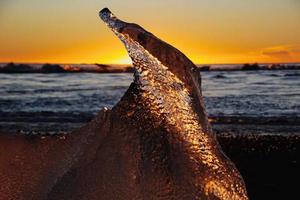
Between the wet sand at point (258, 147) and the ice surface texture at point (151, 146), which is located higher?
the ice surface texture at point (151, 146)

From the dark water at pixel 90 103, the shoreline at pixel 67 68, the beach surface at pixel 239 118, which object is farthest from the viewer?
the shoreline at pixel 67 68

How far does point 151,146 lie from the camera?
2.66 meters

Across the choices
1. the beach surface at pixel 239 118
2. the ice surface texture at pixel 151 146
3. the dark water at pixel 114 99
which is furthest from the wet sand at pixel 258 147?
the ice surface texture at pixel 151 146

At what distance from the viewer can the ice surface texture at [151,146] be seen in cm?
257

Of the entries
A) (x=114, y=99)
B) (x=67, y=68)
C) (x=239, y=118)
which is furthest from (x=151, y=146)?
(x=67, y=68)

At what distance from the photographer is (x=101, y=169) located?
2672 millimetres

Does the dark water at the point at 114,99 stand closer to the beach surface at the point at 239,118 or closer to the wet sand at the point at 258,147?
the beach surface at the point at 239,118

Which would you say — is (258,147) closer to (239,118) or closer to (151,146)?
(239,118)

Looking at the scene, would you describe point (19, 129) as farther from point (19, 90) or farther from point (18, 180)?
point (19, 90)

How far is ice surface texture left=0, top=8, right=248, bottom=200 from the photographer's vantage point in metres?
2.57

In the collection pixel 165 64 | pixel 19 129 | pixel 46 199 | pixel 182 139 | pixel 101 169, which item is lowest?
pixel 19 129

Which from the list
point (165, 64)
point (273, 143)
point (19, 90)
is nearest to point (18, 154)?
point (165, 64)

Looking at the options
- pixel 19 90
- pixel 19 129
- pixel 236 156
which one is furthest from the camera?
pixel 19 90

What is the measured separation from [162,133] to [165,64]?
0.40 meters
